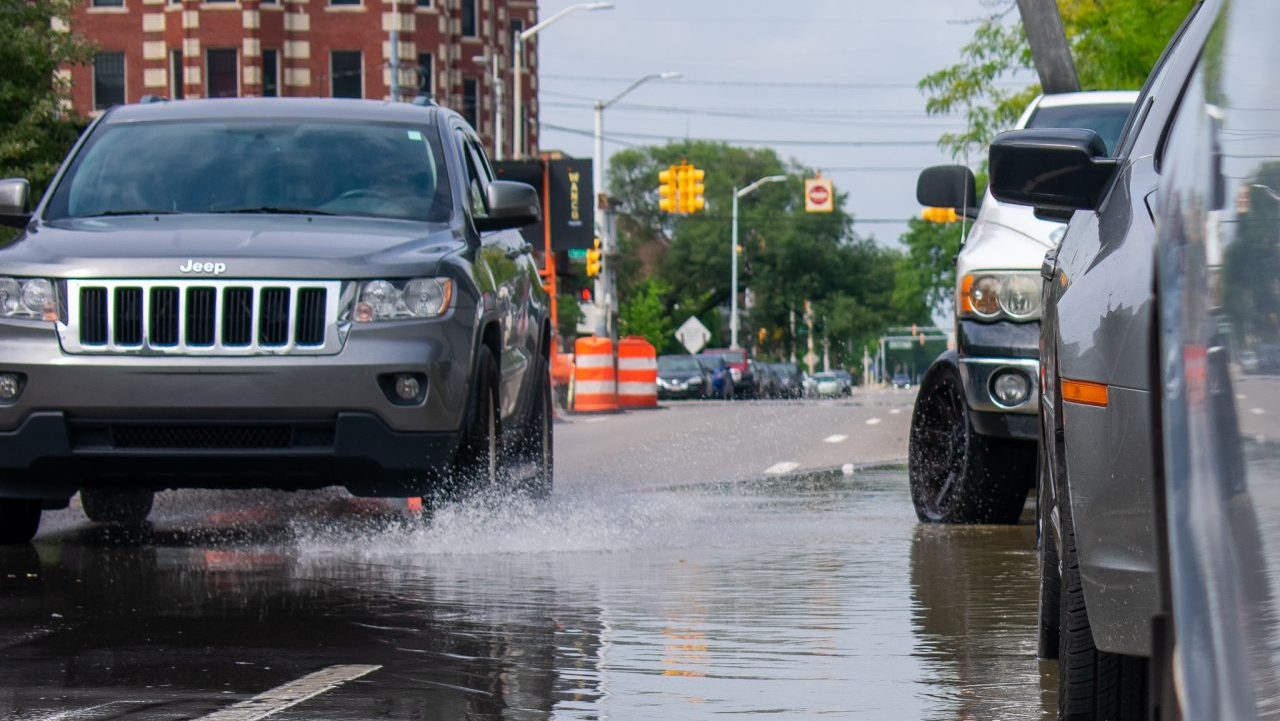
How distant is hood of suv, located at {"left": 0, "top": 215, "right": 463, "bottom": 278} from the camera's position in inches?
319

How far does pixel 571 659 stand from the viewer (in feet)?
18.7

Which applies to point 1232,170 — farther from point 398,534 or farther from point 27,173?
point 27,173

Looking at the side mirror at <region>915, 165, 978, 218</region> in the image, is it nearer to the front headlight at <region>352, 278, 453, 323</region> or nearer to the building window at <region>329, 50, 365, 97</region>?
the front headlight at <region>352, 278, 453, 323</region>

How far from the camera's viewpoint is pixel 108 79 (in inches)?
2394

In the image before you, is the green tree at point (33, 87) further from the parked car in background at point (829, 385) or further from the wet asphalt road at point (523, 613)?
the parked car in background at point (829, 385)

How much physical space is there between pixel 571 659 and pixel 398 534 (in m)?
3.24

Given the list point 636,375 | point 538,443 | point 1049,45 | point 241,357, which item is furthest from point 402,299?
point 636,375

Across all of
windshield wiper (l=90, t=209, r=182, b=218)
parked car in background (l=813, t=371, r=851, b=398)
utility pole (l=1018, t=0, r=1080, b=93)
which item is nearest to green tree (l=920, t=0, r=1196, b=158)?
utility pole (l=1018, t=0, r=1080, b=93)

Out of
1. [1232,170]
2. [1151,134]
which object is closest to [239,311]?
[1151,134]

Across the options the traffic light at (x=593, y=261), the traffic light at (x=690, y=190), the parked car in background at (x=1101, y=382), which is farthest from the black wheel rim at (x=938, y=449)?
the traffic light at (x=593, y=261)

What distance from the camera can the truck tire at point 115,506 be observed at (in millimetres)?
10031

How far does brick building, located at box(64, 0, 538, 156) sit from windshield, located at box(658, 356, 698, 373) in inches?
414

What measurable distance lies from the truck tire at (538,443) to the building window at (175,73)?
52.0 m

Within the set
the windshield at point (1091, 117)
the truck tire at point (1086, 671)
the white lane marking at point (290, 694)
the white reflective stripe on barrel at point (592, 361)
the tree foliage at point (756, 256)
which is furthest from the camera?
the tree foliage at point (756, 256)
